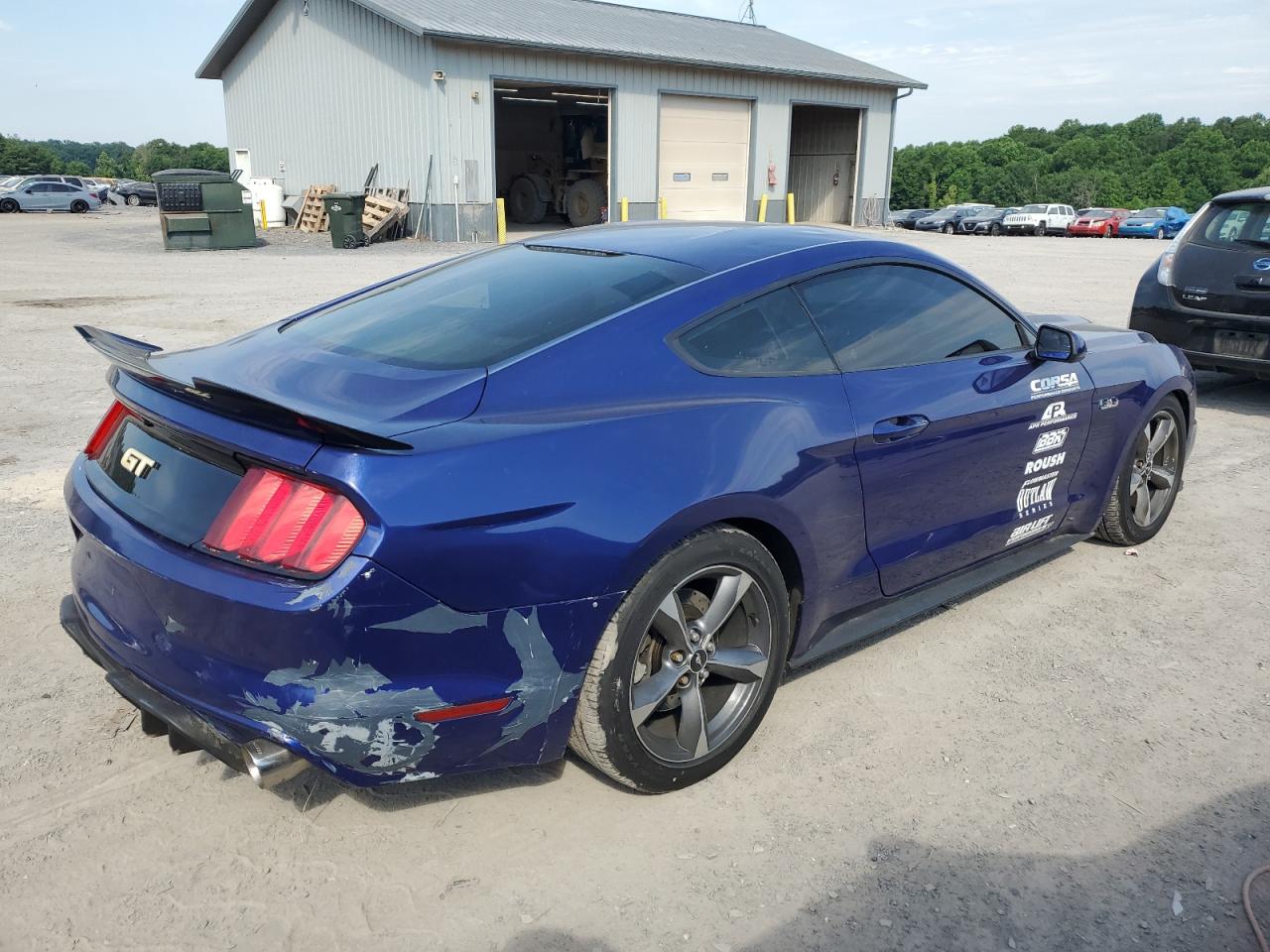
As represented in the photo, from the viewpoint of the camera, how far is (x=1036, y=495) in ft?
13.2

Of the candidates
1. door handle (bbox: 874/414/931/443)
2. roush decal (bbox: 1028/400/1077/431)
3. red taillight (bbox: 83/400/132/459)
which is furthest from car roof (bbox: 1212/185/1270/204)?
red taillight (bbox: 83/400/132/459)

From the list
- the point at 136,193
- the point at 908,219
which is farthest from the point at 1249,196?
the point at 136,193

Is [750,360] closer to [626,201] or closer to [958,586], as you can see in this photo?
[958,586]

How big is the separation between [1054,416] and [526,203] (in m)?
29.3

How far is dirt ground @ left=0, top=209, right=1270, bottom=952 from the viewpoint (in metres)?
2.41

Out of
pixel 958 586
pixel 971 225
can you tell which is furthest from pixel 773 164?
pixel 958 586

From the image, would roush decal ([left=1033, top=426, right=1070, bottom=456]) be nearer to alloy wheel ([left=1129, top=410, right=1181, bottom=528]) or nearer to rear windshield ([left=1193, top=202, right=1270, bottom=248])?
alloy wheel ([left=1129, top=410, right=1181, bottom=528])

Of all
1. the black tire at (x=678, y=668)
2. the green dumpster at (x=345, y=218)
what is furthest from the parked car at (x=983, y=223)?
the black tire at (x=678, y=668)

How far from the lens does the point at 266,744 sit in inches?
92.3

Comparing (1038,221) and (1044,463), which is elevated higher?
(1044,463)

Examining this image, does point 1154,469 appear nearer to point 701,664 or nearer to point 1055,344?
point 1055,344

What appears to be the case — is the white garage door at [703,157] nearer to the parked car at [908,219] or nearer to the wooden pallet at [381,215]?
the wooden pallet at [381,215]

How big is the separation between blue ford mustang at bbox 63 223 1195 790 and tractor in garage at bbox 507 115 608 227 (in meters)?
24.6

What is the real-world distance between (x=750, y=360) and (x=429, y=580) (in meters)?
1.23
